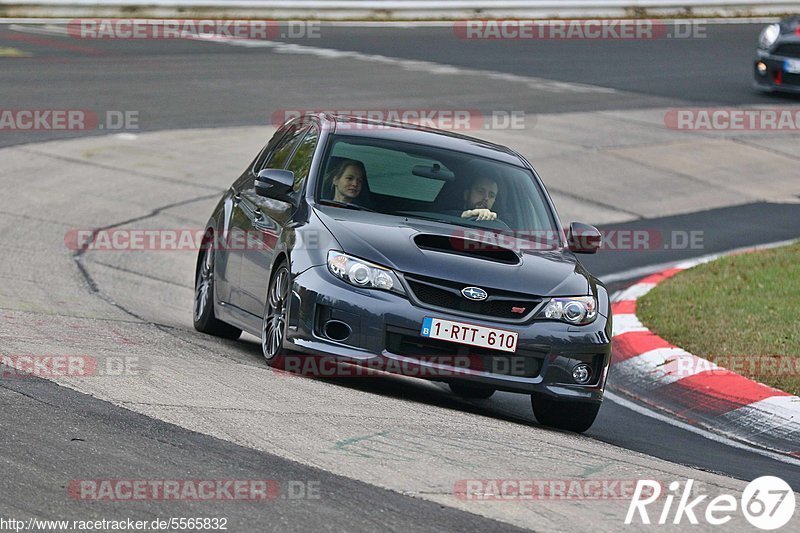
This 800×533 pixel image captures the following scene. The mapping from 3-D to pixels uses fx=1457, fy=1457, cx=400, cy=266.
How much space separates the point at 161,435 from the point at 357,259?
1.96m

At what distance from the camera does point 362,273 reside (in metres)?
7.69

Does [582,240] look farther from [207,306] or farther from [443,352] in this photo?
[207,306]

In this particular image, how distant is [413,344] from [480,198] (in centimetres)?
156

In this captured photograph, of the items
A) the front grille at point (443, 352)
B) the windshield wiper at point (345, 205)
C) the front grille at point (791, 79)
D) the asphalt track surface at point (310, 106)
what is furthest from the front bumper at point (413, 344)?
the front grille at point (791, 79)

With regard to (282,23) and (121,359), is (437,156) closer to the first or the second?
(121,359)

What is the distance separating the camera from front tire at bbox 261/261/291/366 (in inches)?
316

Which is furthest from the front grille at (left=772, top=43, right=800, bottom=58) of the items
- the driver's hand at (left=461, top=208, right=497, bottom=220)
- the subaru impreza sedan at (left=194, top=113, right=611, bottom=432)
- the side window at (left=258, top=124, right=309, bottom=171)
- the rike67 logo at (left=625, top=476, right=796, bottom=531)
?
the rike67 logo at (left=625, top=476, right=796, bottom=531)

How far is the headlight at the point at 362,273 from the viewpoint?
25.1 feet

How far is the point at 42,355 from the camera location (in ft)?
24.6

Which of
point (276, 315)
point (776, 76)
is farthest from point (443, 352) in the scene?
point (776, 76)

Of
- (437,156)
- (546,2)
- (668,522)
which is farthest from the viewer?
(546,2)

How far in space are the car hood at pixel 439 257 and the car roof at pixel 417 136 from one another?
Answer: 2.83ft

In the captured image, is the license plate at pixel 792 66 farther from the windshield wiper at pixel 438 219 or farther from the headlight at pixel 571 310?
the headlight at pixel 571 310

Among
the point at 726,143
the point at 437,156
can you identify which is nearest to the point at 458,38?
the point at 726,143
